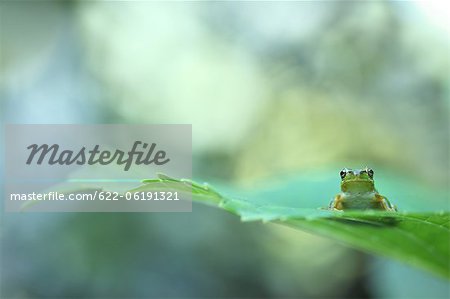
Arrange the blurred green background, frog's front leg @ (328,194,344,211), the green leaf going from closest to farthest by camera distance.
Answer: the green leaf, frog's front leg @ (328,194,344,211), the blurred green background

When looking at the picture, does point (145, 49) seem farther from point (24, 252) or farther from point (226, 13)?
point (24, 252)

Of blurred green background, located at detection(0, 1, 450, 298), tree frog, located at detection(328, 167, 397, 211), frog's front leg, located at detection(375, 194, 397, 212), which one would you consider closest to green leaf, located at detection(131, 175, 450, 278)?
frog's front leg, located at detection(375, 194, 397, 212)

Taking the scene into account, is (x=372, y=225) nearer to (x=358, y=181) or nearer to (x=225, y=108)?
(x=358, y=181)

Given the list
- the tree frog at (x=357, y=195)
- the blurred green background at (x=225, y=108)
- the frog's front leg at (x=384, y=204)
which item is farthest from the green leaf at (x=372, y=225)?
the blurred green background at (x=225, y=108)

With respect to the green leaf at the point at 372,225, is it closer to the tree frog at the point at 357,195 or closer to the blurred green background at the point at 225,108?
the tree frog at the point at 357,195

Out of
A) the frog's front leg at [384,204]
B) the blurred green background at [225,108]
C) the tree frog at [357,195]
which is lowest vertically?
the frog's front leg at [384,204]

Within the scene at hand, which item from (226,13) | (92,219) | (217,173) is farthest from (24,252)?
(226,13)

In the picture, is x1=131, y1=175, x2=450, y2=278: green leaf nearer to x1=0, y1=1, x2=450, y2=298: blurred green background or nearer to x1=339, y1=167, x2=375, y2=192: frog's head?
x1=339, y1=167, x2=375, y2=192: frog's head
